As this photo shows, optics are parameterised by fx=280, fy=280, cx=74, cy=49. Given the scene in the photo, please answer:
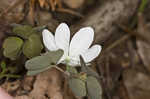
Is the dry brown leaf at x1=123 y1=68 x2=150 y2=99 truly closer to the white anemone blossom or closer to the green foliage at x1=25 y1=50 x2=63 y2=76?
the white anemone blossom

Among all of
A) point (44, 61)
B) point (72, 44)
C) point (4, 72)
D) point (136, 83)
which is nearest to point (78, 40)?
point (72, 44)

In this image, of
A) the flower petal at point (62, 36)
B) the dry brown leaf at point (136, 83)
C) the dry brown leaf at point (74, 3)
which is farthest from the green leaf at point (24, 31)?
the dry brown leaf at point (136, 83)

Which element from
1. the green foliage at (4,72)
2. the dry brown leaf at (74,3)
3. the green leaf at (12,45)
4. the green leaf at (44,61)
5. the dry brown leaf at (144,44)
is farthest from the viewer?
the dry brown leaf at (144,44)

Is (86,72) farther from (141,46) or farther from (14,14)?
(141,46)

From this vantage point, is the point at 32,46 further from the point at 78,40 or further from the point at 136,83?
the point at 136,83

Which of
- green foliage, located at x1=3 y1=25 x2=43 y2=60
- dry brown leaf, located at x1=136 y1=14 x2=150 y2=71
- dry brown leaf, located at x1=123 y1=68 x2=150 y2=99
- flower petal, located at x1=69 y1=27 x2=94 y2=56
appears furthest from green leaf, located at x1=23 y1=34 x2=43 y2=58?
dry brown leaf, located at x1=136 y1=14 x2=150 y2=71

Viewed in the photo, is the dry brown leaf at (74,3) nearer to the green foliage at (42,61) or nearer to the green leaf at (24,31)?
the green leaf at (24,31)

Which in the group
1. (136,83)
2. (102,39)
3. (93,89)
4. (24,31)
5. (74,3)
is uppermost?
(74,3)
